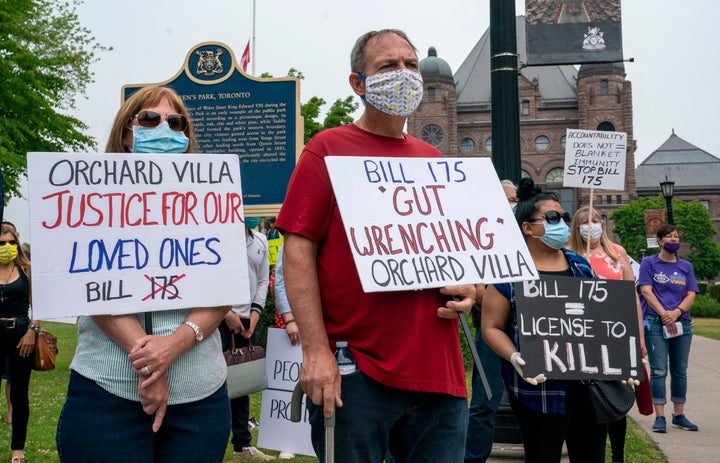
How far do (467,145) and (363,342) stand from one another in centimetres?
8027

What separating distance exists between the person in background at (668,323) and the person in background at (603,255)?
186cm

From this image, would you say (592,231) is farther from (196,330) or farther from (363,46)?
(196,330)

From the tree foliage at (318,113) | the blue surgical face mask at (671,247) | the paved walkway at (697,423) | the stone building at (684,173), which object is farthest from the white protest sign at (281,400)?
the stone building at (684,173)

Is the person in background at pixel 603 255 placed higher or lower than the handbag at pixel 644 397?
higher

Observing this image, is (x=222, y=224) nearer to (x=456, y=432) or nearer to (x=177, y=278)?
(x=177, y=278)

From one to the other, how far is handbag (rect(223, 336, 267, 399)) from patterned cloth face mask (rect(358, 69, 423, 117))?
9.22 feet

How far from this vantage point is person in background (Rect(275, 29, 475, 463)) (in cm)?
244

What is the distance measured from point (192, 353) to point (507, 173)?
403 centimetres

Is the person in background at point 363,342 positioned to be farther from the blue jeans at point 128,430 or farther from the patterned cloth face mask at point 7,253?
the patterned cloth face mask at point 7,253

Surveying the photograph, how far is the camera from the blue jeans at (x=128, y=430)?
2295mm

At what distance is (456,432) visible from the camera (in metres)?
2.57

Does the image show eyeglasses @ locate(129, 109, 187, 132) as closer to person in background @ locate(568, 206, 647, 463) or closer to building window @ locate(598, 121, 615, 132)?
person in background @ locate(568, 206, 647, 463)

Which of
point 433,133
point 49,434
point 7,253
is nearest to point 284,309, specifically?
point 7,253

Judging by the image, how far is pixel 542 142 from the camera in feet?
272
